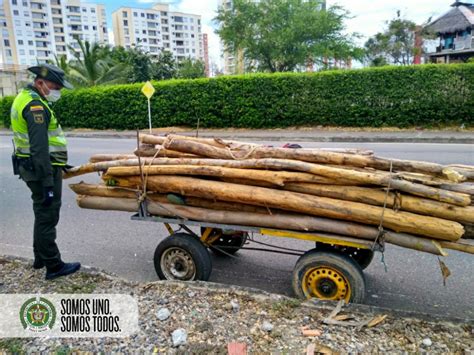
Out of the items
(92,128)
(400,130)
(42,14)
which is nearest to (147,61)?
(92,128)

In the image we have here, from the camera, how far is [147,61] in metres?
31.8

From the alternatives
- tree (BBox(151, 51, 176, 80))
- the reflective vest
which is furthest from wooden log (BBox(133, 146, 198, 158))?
tree (BBox(151, 51, 176, 80))

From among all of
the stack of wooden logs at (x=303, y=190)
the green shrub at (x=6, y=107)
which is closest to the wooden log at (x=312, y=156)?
the stack of wooden logs at (x=303, y=190)

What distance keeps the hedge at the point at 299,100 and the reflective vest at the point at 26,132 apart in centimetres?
1462

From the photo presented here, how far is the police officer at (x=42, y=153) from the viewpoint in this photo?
3.60 meters

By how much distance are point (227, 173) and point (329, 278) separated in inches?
49.7

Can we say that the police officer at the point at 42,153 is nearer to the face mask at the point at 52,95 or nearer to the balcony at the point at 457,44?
the face mask at the point at 52,95

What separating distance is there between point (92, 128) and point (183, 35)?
111295 mm

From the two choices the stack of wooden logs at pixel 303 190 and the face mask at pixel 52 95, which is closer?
the stack of wooden logs at pixel 303 190

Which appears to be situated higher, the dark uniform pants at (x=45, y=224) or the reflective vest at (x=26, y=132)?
the reflective vest at (x=26, y=132)

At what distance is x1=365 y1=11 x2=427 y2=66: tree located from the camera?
35375 millimetres

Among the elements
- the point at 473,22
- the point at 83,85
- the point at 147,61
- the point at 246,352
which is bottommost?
the point at 246,352

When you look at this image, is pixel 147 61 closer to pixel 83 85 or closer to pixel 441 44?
pixel 83 85

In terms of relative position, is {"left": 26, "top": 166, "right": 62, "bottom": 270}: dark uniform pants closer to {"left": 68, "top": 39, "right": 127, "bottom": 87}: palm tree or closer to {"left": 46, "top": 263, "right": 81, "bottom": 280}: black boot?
{"left": 46, "top": 263, "right": 81, "bottom": 280}: black boot
